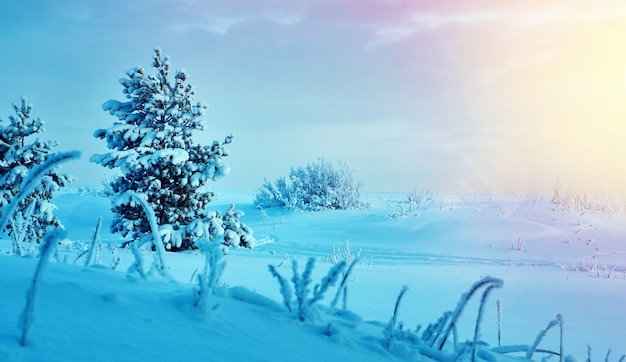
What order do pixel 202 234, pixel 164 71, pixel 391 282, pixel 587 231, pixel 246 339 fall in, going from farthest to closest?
pixel 587 231, pixel 164 71, pixel 202 234, pixel 391 282, pixel 246 339

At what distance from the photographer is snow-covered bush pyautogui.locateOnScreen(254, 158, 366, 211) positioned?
76.5ft

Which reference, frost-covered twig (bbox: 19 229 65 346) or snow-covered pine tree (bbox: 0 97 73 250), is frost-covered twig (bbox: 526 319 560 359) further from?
snow-covered pine tree (bbox: 0 97 73 250)

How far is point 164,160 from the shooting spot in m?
10.6

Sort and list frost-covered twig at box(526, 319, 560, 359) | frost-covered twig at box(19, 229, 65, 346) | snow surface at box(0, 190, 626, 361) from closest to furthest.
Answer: frost-covered twig at box(19, 229, 65, 346) < snow surface at box(0, 190, 626, 361) < frost-covered twig at box(526, 319, 560, 359)

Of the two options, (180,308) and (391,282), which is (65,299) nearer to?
(180,308)

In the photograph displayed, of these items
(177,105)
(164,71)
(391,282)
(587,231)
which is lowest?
(391,282)

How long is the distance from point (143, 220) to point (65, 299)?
10323 mm

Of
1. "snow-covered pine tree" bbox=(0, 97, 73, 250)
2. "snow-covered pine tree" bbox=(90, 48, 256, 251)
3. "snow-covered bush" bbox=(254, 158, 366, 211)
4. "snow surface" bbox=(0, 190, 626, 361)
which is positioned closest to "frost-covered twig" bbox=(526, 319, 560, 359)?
"snow surface" bbox=(0, 190, 626, 361)

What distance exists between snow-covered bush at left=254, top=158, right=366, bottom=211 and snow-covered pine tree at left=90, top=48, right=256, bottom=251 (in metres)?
11.7

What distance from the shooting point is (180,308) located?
161 cm

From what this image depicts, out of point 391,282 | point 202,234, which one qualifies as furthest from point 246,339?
point 202,234

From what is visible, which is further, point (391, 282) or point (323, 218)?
point (323, 218)

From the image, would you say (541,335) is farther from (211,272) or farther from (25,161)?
(25,161)

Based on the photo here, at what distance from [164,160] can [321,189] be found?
13.7 m
